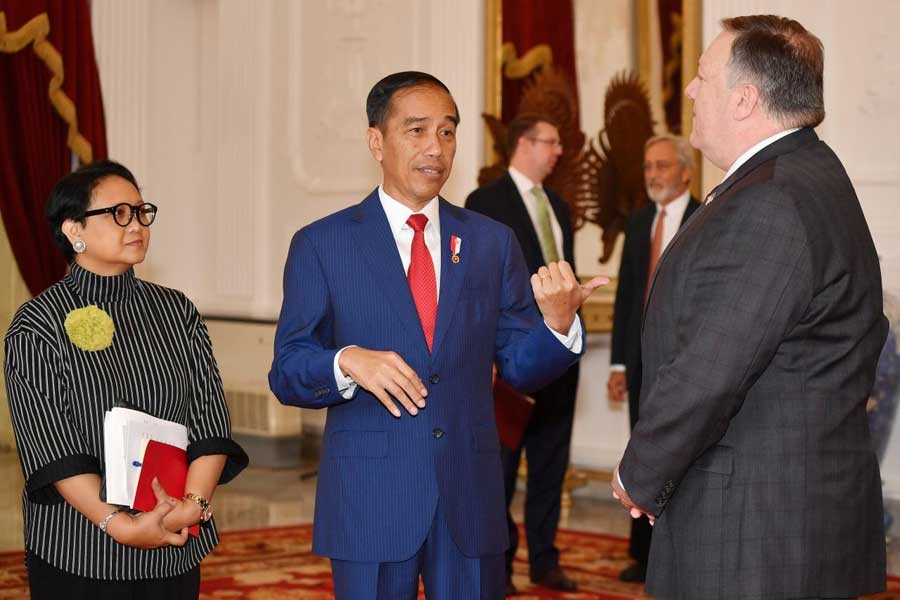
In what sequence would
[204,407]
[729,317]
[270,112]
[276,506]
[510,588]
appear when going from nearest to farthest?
[729,317], [204,407], [510,588], [276,506], [270,112]

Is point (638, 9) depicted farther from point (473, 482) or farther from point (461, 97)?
point (473, 482)

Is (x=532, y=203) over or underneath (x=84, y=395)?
over

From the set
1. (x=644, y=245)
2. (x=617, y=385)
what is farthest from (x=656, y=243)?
(x=617, y=385)

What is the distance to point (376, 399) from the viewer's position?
276cm

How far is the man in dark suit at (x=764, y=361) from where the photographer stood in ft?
7.47

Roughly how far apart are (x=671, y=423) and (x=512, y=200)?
9.94 feet

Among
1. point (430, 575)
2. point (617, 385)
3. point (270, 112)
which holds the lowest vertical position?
point (617, 385)

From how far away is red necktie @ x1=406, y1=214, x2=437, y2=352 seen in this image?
2.82 metres

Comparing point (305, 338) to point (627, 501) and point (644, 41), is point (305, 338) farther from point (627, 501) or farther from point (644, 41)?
point (644, 41)

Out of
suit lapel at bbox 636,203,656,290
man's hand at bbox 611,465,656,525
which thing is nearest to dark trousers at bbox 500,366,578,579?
suit lapel at bbox 636,203,656,290

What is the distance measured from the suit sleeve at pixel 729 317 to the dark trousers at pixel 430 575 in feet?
1.93

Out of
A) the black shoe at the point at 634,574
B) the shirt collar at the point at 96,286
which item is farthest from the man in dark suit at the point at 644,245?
the shirt collar at the point at 96,286

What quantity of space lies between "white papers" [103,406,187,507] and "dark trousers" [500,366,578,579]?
2597 mm

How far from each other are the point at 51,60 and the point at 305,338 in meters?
5.74
